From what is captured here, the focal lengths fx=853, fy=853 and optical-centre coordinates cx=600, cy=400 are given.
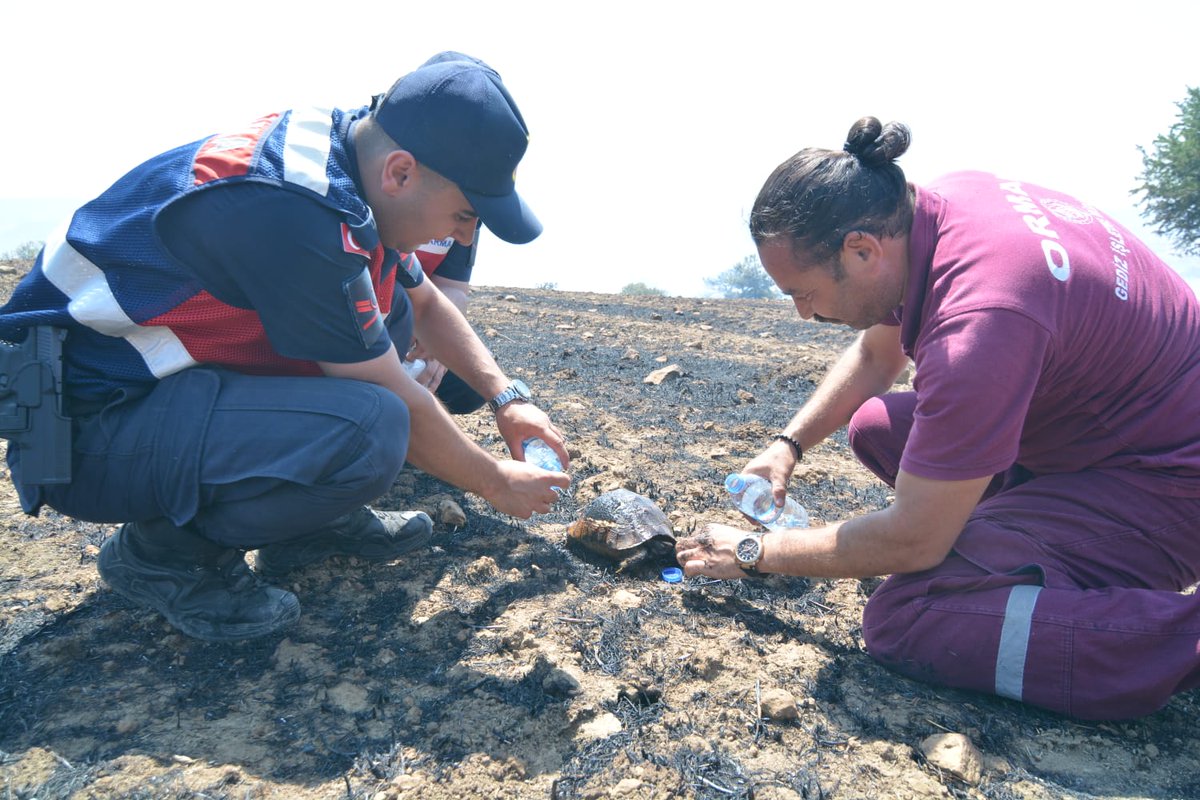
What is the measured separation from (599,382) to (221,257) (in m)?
3.72

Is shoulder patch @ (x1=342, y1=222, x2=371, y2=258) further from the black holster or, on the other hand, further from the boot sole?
the boot sole

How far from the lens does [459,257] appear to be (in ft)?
14.8

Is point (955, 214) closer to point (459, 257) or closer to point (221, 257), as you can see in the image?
point (221, 257)

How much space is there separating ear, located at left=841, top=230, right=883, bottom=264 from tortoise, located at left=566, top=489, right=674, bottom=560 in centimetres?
125

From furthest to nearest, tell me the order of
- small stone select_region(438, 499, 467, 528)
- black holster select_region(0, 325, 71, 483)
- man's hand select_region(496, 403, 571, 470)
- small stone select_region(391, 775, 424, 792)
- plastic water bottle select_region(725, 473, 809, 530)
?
small stone select_region(438, 499, 467, 528)
plastic water bottle select_region(725, 473, 809, 530)
man's hand select_region(496, 403, 571, 470)
black holster select_region(0, 325, 71, 483)
small stone select_region(391, 775, 424, 792)

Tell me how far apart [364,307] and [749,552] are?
1388mm

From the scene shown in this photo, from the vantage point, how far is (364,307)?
244 cm

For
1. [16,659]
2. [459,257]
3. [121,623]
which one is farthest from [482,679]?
[459,257]

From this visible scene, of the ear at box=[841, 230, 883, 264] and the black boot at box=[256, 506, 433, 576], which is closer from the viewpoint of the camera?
the ear at box=[841, 230, 883, 264]

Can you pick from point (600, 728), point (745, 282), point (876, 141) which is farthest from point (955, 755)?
point (745, 282)

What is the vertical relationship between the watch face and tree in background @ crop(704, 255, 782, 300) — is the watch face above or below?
above

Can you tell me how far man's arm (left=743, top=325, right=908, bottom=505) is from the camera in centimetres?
322

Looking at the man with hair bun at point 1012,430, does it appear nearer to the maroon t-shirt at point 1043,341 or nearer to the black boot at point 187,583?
the maroon t-shirt at point 1043,341

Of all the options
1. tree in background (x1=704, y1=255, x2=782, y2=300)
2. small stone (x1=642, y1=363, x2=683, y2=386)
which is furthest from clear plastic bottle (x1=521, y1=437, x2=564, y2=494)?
tree in background (x1=704, y1=255, x2=782, y2=300)
